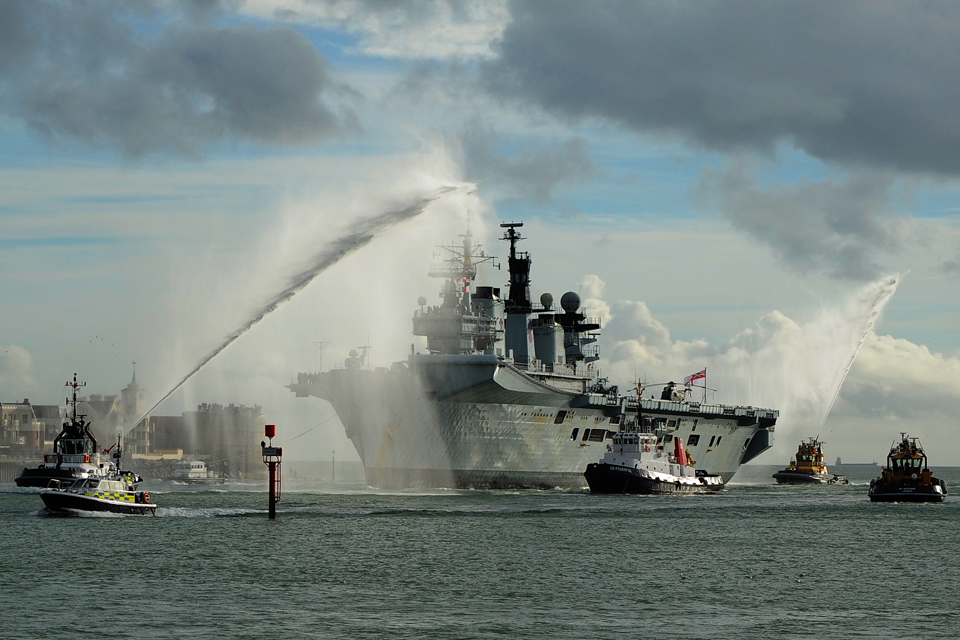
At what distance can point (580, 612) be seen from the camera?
112 feet

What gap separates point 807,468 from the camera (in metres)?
128

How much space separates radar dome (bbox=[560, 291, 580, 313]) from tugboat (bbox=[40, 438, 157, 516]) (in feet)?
149

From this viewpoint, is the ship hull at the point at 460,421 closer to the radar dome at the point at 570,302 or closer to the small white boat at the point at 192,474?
the radar dome at the point at 570,302

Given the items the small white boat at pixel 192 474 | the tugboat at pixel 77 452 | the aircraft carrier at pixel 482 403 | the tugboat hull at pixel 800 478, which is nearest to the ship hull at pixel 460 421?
the aircraft carrier at pixel 482 403

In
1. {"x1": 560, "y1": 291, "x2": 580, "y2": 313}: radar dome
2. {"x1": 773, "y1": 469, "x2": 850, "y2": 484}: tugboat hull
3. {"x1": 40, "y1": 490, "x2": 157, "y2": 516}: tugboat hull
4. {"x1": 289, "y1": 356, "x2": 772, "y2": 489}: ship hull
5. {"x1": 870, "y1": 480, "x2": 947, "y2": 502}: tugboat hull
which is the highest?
{"x1": 560, "y1": 291, "x2": 580, "y2": 313}: radar dome

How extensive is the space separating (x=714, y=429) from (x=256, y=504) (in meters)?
42.4

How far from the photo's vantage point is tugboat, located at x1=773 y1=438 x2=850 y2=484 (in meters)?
127

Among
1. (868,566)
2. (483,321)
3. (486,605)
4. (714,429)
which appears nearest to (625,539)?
(868,566)

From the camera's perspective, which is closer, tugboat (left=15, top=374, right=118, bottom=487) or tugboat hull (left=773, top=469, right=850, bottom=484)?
tugboat (left=15, top=374, right=118, bottom=487)

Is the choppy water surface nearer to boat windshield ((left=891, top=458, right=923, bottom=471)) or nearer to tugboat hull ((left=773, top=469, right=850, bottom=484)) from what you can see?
boat windshield ((left=891, top=458, right=923, bottom=471))

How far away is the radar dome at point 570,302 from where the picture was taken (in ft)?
330

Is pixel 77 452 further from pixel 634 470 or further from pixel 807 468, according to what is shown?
pixel 807 468

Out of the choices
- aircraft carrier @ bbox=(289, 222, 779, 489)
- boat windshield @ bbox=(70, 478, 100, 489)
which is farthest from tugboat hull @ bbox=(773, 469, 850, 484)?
boat windshield @ bbox=(70, 478, 100, 489)

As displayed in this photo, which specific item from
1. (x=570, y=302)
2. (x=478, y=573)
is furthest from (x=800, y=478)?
(x=478, y=573)
